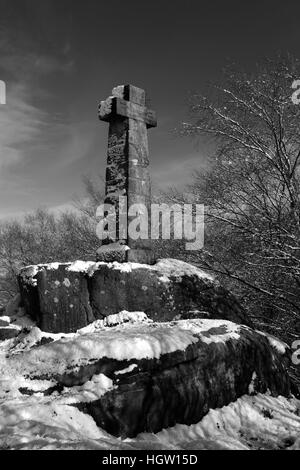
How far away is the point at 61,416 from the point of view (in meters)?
4.17

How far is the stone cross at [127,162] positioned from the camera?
8.00m

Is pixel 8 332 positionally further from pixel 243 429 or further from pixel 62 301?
pixel 243 429

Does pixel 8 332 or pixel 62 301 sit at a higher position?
pixel 62 301

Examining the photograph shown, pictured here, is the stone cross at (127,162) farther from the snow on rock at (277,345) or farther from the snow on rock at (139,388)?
the snow on rock at (277,345)

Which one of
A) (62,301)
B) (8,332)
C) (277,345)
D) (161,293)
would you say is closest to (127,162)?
(161,293)

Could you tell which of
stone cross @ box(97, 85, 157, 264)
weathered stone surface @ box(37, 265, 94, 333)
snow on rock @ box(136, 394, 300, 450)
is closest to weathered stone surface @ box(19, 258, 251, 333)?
weathered stone surface @ box(37, 265, 94, 333)

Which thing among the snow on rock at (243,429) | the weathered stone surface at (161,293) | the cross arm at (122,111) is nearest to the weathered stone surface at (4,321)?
the weathered stone surface at (161,293)

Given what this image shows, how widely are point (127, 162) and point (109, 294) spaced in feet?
9.21

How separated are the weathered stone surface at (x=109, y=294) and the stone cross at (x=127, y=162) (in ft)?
1.04

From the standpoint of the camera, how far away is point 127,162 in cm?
813
